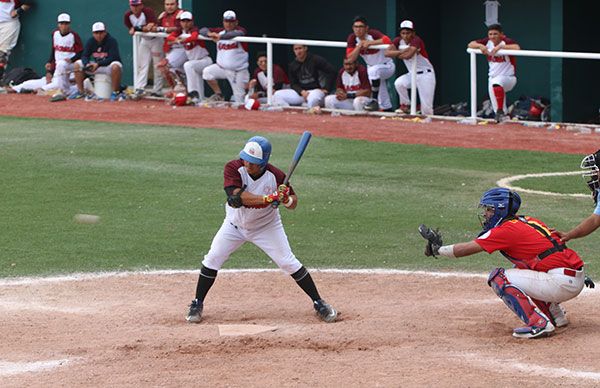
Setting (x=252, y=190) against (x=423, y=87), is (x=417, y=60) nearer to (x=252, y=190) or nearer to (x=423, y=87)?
(x=423, y=87)

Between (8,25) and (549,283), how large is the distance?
19006 millimetres

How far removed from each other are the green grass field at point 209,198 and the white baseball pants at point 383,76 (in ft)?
9.26

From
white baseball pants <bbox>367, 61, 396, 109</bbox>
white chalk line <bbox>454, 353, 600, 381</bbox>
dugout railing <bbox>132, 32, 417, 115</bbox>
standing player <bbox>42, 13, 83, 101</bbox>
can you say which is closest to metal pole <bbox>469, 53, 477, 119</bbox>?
dugout railing <bbox>132, 32, 417, 115</bbox>

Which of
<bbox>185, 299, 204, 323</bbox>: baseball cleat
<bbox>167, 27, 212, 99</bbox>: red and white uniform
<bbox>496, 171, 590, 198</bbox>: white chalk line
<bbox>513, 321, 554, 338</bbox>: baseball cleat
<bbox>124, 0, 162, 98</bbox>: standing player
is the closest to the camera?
<bbox>513, 321, 554, 338</bbox>: baseball cleat

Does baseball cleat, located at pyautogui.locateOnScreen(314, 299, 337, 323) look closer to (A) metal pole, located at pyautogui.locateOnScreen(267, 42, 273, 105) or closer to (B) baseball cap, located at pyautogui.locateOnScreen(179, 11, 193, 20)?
(A) metal pole, located at pyautogui.locateOnScreen(267, 42, 273, 105)

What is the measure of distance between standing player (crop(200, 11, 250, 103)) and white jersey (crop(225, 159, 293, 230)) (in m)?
12.7

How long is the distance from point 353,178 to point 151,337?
6.92 meters

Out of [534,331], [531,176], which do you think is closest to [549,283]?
[534,331]

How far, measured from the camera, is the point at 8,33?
25062mm

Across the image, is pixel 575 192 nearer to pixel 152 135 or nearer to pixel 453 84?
pixel 152 135

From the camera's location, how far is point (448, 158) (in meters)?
16.2

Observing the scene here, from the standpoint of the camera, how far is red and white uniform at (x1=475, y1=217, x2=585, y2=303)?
8.12 meters

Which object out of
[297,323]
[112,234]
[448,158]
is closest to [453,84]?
[448,158]

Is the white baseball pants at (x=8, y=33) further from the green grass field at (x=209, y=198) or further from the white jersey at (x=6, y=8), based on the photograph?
the green grass field at (x=209, y=198)
